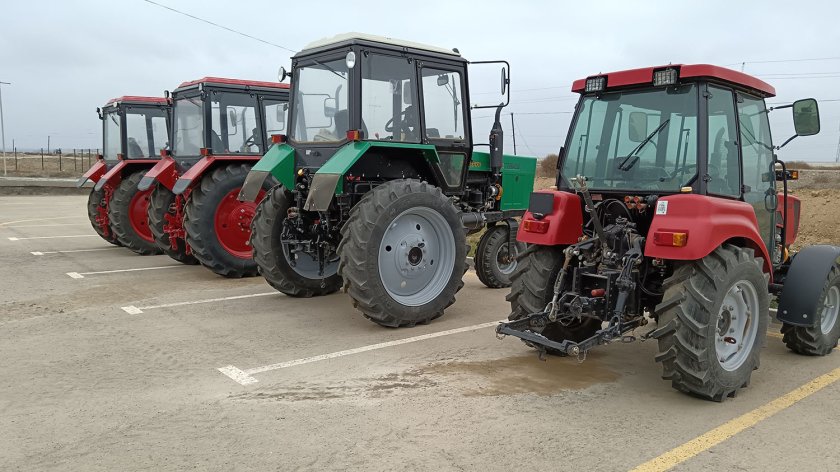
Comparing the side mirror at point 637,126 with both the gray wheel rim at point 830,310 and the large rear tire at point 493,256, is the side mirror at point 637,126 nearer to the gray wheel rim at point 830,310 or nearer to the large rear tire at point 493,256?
the gray wheel rim at point 830,310

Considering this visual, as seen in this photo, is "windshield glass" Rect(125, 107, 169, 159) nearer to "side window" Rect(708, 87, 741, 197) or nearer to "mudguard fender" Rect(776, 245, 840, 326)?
"side window" Rect(708, 87, 741, 197)

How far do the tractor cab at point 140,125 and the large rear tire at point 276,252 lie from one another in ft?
18.7

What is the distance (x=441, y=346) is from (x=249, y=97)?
219 inches

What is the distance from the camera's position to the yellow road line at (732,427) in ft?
10.4

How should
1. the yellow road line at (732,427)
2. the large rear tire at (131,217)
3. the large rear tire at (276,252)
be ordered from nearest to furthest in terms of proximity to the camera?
the yellow road line at (732,427), the large rear tire at (276,252), the large rear tire at (131,217)

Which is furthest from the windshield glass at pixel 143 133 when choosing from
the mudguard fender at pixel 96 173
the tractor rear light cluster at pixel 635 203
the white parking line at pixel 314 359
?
the tractor rear light cluster at pixel 635 203

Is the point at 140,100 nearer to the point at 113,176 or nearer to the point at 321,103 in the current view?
the point at 113,176

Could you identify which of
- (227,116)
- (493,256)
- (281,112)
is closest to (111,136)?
(227,116)

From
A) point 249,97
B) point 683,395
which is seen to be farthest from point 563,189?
point 249,97

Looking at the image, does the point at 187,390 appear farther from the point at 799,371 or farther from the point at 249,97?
the point at 249,97

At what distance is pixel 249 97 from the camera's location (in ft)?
30.0

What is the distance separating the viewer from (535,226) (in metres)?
4.57

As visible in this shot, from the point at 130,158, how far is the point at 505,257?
7.64 meters

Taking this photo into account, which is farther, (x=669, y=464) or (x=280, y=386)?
(x=280, y=386)
